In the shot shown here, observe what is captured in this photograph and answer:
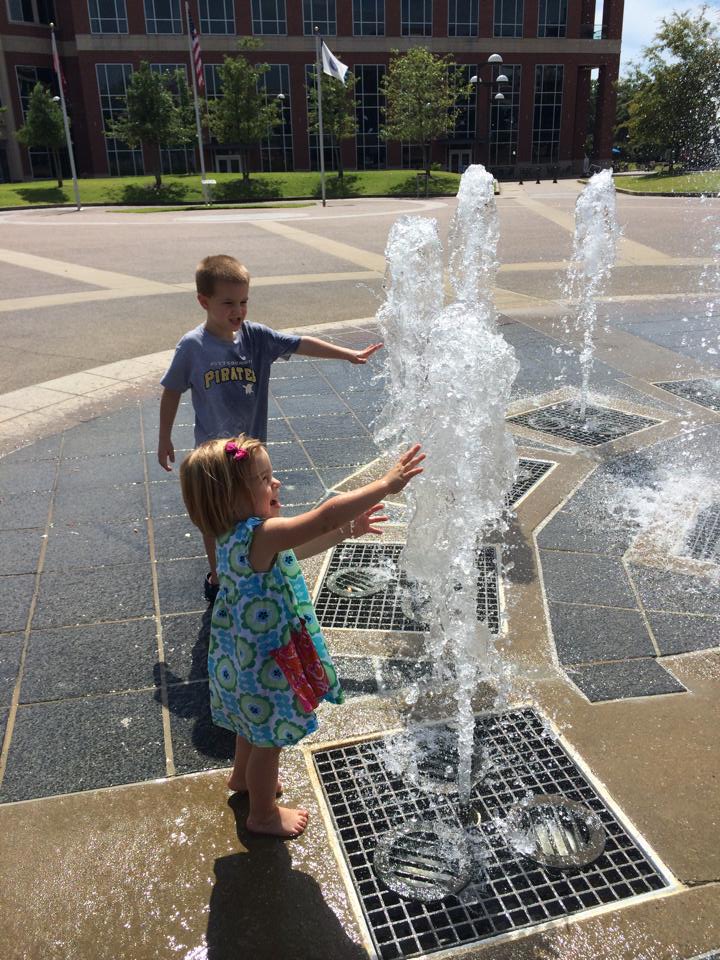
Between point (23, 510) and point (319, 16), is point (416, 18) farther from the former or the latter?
point (23, 510)

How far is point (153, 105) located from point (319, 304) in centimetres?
3040

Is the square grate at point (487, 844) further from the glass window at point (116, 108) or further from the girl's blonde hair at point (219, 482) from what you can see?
the glass window at point (116, 108)

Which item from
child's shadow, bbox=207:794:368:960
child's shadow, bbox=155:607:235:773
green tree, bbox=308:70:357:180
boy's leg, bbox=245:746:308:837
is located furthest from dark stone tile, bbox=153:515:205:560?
green tree, bbox=308:70:357:180

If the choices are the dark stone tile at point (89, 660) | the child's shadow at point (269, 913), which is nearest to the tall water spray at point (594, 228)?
the dark stone tile at point (89, 660)

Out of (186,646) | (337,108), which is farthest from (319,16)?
(186,646)

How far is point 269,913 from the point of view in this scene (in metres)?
2.14

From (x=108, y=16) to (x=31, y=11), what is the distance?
517cm

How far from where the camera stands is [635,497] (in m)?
4.73

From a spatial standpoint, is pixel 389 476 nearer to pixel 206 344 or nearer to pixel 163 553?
pixel 206 344

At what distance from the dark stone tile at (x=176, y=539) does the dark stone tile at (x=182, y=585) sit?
8cm

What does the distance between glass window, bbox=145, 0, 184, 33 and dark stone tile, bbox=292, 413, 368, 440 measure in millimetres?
47074

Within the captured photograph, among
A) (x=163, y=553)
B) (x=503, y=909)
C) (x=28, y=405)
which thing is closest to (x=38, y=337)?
(x=28, y=405)

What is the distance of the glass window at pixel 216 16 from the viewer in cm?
4391

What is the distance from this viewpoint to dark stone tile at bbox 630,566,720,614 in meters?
3.61
